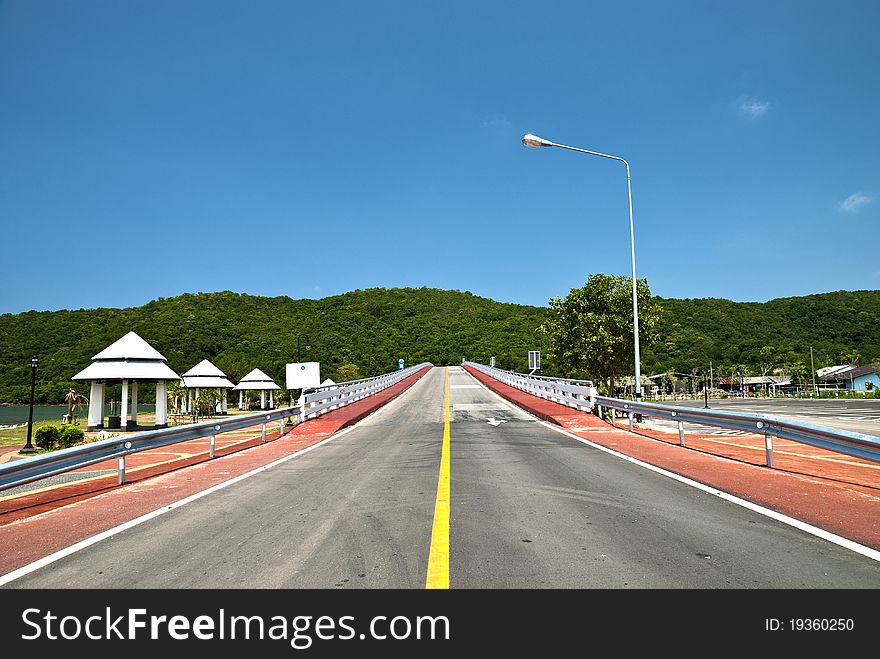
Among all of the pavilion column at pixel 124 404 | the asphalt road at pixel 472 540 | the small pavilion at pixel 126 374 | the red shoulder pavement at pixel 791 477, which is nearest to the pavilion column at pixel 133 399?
the small pavilion at pixel 126 374

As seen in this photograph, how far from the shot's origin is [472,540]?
5293mm

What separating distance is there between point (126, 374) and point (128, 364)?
2.80ft

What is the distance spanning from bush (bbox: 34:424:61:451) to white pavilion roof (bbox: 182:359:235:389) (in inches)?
726

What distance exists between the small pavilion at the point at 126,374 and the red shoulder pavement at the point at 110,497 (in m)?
17.8

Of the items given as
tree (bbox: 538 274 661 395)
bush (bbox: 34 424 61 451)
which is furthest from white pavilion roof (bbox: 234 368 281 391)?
tree (bbox: 538 274 661 395)

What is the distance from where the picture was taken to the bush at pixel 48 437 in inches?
861

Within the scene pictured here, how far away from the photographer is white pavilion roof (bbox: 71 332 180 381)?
29.3 metres

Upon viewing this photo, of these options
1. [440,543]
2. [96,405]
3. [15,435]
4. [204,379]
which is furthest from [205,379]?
[440,543]

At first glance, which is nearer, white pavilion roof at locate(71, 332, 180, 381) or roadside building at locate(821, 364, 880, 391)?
white pavilion roof at locate(71, 332, 180, 381)

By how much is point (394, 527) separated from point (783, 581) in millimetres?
3466

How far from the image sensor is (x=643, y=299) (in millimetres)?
29156
